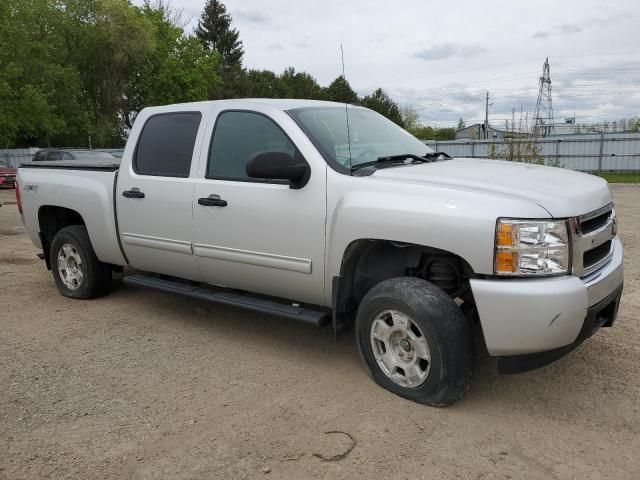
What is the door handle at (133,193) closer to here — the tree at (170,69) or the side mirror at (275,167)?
the side mirror at (275,167)

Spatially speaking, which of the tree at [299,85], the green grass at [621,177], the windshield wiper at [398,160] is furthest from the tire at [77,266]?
the tree at [299,85]

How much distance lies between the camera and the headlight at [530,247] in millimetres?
3084

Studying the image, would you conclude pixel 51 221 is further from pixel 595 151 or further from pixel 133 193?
pixel 595 151

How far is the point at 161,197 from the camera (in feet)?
15.6

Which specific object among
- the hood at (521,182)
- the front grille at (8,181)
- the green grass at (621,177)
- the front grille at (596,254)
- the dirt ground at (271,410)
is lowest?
the green grass at (621,177)

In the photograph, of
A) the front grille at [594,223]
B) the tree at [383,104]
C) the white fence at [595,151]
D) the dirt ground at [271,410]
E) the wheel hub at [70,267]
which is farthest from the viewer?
the tree at [383,104]

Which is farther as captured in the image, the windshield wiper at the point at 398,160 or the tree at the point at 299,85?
the tree at the point at 299,85

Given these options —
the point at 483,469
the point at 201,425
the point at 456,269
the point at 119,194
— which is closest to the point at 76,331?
the point at 119,194

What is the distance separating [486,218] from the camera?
10.3 ft

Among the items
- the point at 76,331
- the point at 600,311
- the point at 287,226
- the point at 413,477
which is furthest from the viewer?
the point at 76,331

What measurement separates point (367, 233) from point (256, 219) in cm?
93

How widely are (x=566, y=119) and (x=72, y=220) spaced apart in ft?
178

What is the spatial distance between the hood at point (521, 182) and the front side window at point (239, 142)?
904 millimetres

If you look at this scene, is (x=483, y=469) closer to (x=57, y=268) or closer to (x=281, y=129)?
(x=281, y=129)
